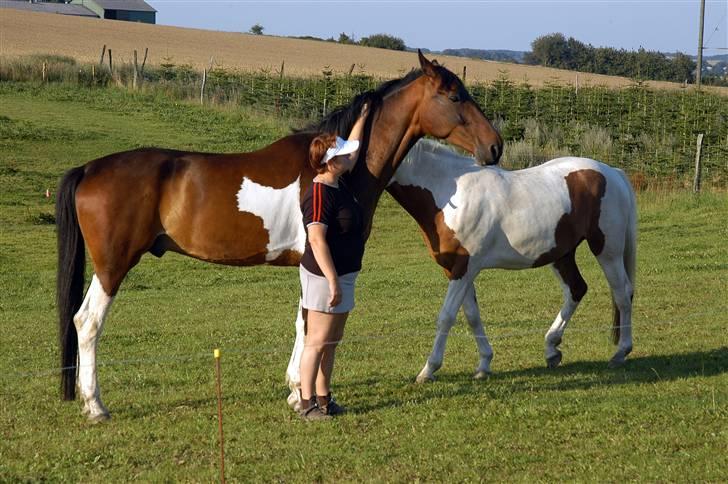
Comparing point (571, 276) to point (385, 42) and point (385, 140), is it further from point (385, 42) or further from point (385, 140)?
point (385, 42)

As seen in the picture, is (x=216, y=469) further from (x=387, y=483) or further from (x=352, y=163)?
(x=352, y=163)

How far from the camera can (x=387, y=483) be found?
5949 millimetres

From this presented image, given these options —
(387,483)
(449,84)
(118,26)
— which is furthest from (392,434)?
(118,26)

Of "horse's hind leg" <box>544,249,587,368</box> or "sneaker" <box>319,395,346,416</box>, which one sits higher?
"horse's hind leg" <box>544,249,587,368</box>

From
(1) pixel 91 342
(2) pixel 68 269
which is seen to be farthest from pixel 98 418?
(2) pixel 68 269

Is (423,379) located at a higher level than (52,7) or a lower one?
lower

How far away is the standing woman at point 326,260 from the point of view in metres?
7.04

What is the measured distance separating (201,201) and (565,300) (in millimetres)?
3762

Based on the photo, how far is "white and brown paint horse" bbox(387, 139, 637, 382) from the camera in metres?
8.62

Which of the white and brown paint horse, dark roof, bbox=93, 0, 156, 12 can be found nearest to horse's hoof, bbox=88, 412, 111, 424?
the white and brown paint horse

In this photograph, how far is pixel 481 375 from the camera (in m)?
8.84

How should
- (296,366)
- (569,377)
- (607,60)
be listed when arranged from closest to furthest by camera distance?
(296,366) < (569,377) < (607,60)

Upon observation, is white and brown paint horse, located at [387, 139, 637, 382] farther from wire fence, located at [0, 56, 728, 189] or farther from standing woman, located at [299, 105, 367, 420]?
wire fence, located at [0, 56, 728, 189]

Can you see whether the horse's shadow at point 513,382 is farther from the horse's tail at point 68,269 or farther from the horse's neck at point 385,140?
the horse's neck at point 385,140
